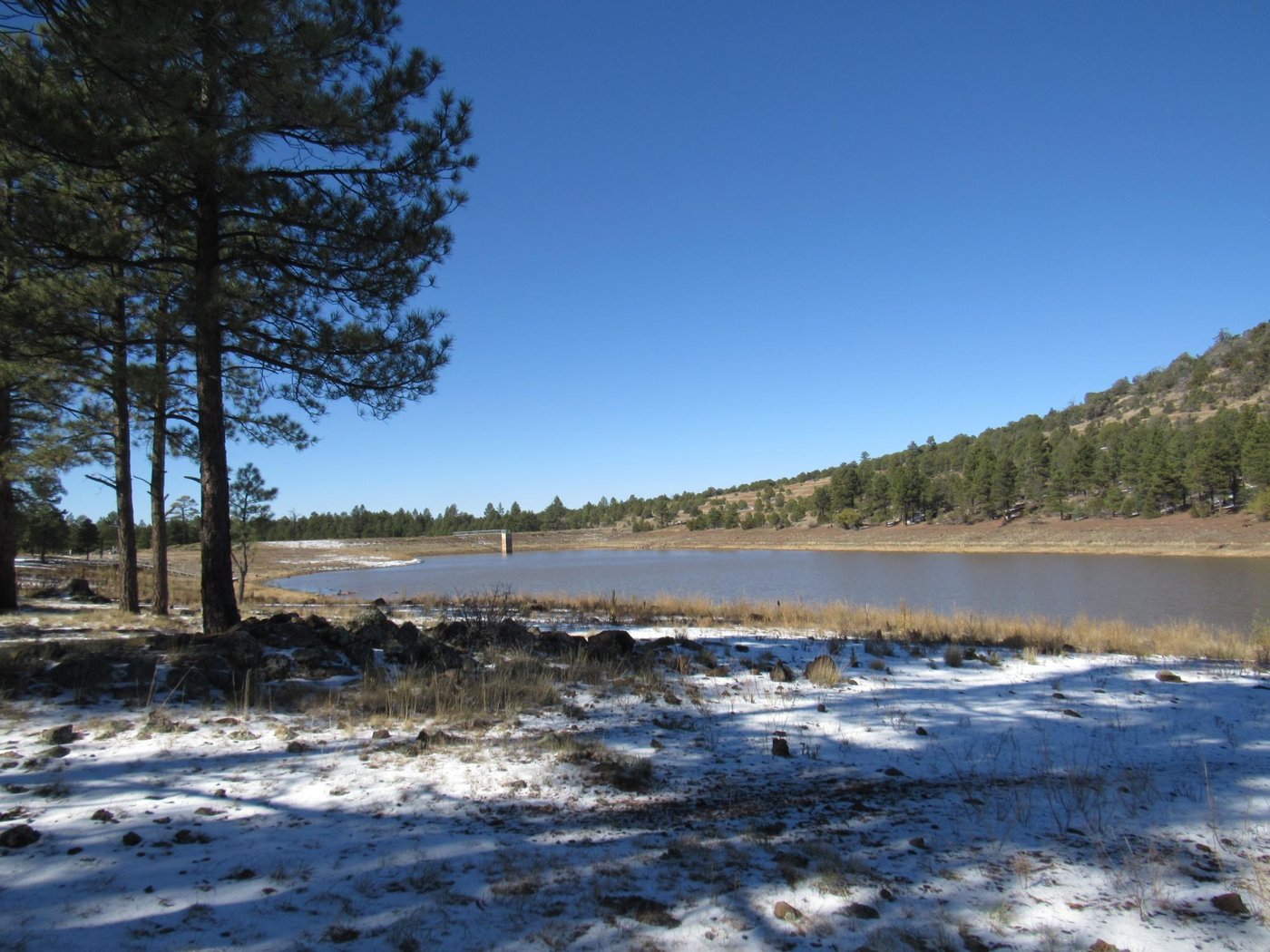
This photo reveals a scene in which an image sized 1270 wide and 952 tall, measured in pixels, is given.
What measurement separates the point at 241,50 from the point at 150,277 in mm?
5354

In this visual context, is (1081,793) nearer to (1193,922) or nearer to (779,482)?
(1193,922)

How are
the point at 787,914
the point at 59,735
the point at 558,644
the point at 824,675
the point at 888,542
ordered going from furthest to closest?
the point at 888,542 → the point at 558,644 → the point at 824,675 → the point at 59,735 → the point at 787,914

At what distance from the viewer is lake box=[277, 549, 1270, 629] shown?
21.7 metres

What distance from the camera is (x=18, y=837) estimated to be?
3248mm

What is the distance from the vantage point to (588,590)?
100 feet

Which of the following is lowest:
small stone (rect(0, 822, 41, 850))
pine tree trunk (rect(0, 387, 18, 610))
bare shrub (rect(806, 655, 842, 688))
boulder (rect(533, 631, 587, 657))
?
bare shrub (rect(806, 655, 842, 688))

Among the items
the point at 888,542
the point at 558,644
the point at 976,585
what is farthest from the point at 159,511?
the point at 888,542

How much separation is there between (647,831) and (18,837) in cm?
302

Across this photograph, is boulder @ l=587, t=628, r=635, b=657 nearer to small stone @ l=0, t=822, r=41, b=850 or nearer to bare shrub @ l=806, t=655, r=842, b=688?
bare shrub @ l=806, t=655, r=842, b=688

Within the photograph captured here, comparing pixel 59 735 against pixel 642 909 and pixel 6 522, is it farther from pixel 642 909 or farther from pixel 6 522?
pixel 6 522

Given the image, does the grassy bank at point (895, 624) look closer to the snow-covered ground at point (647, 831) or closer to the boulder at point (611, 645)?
the boulder at point (611, 645)

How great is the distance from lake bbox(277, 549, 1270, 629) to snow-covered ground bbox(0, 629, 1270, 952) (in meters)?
11.3

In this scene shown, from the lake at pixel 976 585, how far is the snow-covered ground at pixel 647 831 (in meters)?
11.3

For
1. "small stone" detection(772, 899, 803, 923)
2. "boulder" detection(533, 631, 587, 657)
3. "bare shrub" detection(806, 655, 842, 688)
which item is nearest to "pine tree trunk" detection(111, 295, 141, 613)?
"boulder" detection(533, 631, 587, 657)
